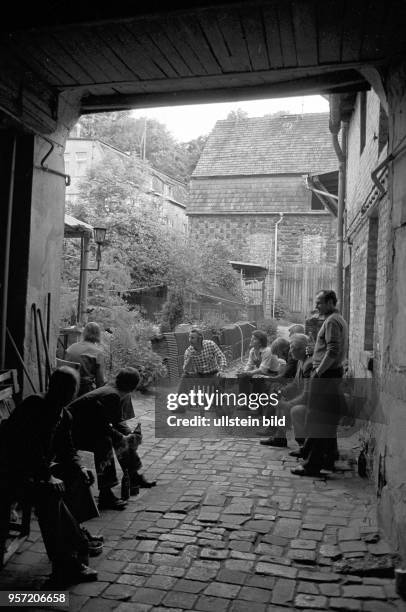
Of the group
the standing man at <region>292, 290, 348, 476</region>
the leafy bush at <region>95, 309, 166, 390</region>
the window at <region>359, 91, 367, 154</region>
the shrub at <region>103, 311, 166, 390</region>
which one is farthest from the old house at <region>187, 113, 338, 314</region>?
the standing man at <region>292, 290, 348, 476</region>

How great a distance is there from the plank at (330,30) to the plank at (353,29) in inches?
1.3

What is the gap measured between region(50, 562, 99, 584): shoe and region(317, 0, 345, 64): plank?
3.73m

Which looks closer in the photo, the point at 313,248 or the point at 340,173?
the point at 340,173

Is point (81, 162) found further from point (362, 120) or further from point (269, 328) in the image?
point (362, 120)

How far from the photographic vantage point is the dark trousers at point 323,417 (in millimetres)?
5898

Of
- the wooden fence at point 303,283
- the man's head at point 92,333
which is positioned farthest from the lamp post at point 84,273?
the wooden fence at point 303,283

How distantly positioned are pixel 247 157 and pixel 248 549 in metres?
22.8

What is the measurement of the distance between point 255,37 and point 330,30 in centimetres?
49

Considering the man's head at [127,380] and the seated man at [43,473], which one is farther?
the man's head at [127,380]

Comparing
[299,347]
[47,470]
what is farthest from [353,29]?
[299,347]

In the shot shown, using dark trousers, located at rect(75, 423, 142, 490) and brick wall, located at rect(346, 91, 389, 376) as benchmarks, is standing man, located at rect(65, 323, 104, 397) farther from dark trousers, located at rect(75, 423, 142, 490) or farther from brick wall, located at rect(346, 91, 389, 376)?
brick wall, located at rect(346, 91, 389, 376)

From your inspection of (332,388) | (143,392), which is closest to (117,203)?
(143,392)

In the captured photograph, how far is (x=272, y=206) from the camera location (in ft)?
76.9

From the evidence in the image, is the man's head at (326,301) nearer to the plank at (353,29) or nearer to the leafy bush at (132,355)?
the plank at (353,29)
